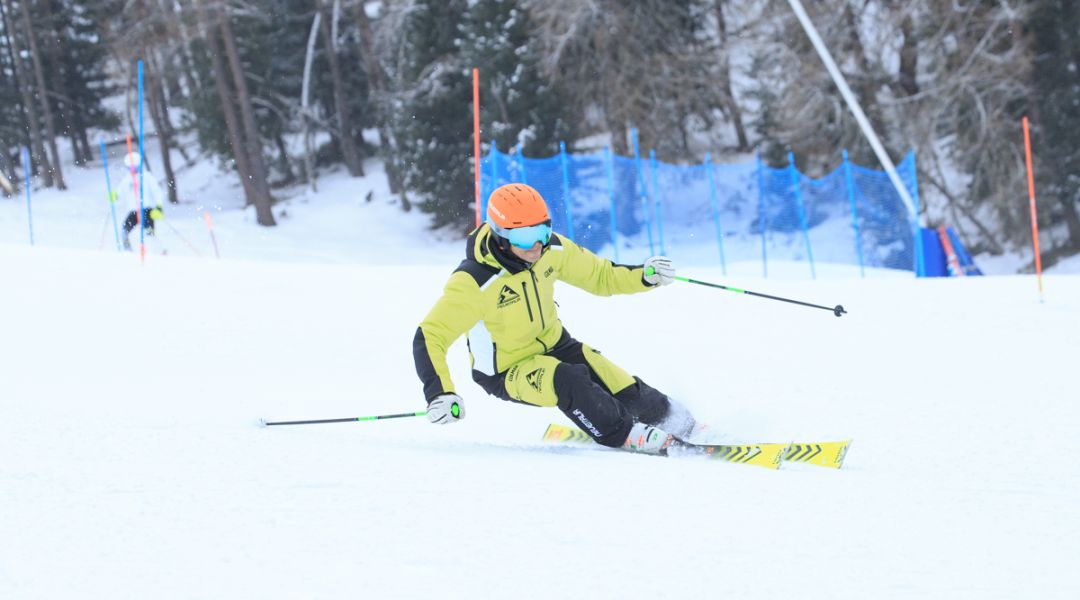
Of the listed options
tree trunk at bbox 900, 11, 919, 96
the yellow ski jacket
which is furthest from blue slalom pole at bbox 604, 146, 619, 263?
the yellow ski jacket

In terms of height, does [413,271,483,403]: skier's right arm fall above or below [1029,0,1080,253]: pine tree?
above

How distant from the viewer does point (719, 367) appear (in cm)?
685

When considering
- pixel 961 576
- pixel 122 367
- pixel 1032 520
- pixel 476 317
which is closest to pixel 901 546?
pixel 961 576

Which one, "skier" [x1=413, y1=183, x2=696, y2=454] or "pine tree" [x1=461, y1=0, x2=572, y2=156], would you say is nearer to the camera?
"skier" [x1=413, y1=183, x2=696, y2=454]

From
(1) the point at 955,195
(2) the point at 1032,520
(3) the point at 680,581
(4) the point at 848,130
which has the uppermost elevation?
(3) the point at 680,581

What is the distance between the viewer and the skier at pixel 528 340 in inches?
173

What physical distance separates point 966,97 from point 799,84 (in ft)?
10.8

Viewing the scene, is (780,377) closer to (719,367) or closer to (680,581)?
(719,367)

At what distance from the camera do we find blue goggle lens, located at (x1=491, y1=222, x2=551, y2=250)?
4.40 metres

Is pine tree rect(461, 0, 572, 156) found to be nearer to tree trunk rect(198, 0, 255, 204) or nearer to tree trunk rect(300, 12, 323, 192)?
tree trunk rect(198, 0, 255, 204)

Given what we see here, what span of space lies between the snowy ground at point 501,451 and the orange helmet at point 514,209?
0.99 metres

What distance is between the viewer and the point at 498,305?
456 centimetres

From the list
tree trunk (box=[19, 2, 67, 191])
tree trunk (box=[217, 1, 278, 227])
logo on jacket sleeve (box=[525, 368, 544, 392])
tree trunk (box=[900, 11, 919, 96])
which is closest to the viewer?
logo on jacket sleeve (box=[525, 368, 544, 392])

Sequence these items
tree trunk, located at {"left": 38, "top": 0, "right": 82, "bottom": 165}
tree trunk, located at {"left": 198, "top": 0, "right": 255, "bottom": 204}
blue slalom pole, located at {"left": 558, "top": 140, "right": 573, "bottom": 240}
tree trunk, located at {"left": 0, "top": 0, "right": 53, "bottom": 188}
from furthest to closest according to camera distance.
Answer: tree trunk, located at {"left": 38, "top": 0, "right": 82, "bottom": 165} → tree trunk, located at {"left": 0, "top": 0, "right": 53, "bottom": 188} → tree trunk, located at {"left": 198, "top": 0, "right": 255, "bottom": 204} → blue slalom pole, located at {"left": 558, "top": 140, "right": 573, "bottom": 240}
